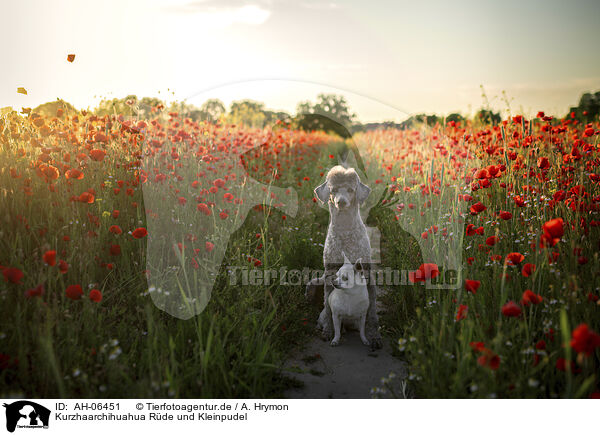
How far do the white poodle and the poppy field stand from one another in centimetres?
32

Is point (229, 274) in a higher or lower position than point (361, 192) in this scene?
lower

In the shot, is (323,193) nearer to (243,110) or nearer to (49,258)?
→ (49,258)

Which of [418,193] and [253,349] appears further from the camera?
[418,193]

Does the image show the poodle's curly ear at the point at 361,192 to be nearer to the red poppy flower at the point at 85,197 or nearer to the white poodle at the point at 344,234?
the white poodle at the point at 344,234

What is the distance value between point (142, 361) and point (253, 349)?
882 millimetres

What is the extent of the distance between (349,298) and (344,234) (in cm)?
78

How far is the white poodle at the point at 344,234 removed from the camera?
3939mm

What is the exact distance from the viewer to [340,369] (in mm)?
3320

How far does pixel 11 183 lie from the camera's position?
3740mm

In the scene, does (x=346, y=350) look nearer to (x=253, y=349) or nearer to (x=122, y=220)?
(x=253, y=349)

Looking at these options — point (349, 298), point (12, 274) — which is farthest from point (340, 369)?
point (12, 274)

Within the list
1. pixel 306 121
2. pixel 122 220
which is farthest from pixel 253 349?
pixel 306 121
